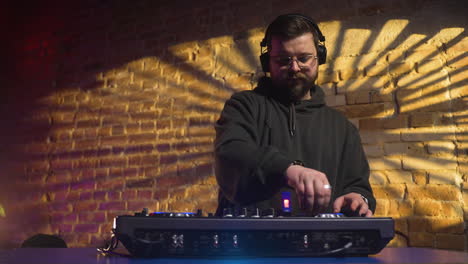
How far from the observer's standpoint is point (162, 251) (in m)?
0.71

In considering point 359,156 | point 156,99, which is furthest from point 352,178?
point 156,99

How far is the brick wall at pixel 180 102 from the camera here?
2211 mm

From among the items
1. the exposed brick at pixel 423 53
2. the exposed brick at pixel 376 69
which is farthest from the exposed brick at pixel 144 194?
the exposed brick at pixel 423 53

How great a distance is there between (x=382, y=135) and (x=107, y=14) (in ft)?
7.60

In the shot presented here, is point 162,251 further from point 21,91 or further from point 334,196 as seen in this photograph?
point 21,91

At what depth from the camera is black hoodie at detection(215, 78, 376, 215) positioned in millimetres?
1144

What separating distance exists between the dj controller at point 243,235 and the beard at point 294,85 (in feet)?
2.52

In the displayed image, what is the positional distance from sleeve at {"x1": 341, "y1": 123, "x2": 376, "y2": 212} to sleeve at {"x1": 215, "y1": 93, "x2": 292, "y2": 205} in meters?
0.35

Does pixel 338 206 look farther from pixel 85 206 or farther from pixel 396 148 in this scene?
pixel 85 206

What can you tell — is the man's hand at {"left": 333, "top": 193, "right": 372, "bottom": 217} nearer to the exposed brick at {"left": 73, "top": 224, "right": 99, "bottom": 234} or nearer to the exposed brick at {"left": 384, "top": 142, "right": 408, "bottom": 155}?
the exposed brick at {"left": 384, "top": 142, "right": 408, "bottom": 155}

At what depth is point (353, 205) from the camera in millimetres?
1087

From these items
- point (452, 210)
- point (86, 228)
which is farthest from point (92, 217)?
point (452, 210)

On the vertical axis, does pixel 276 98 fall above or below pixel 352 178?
above

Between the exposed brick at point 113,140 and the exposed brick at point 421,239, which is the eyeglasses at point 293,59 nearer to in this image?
the exposed brick at point 421,239
